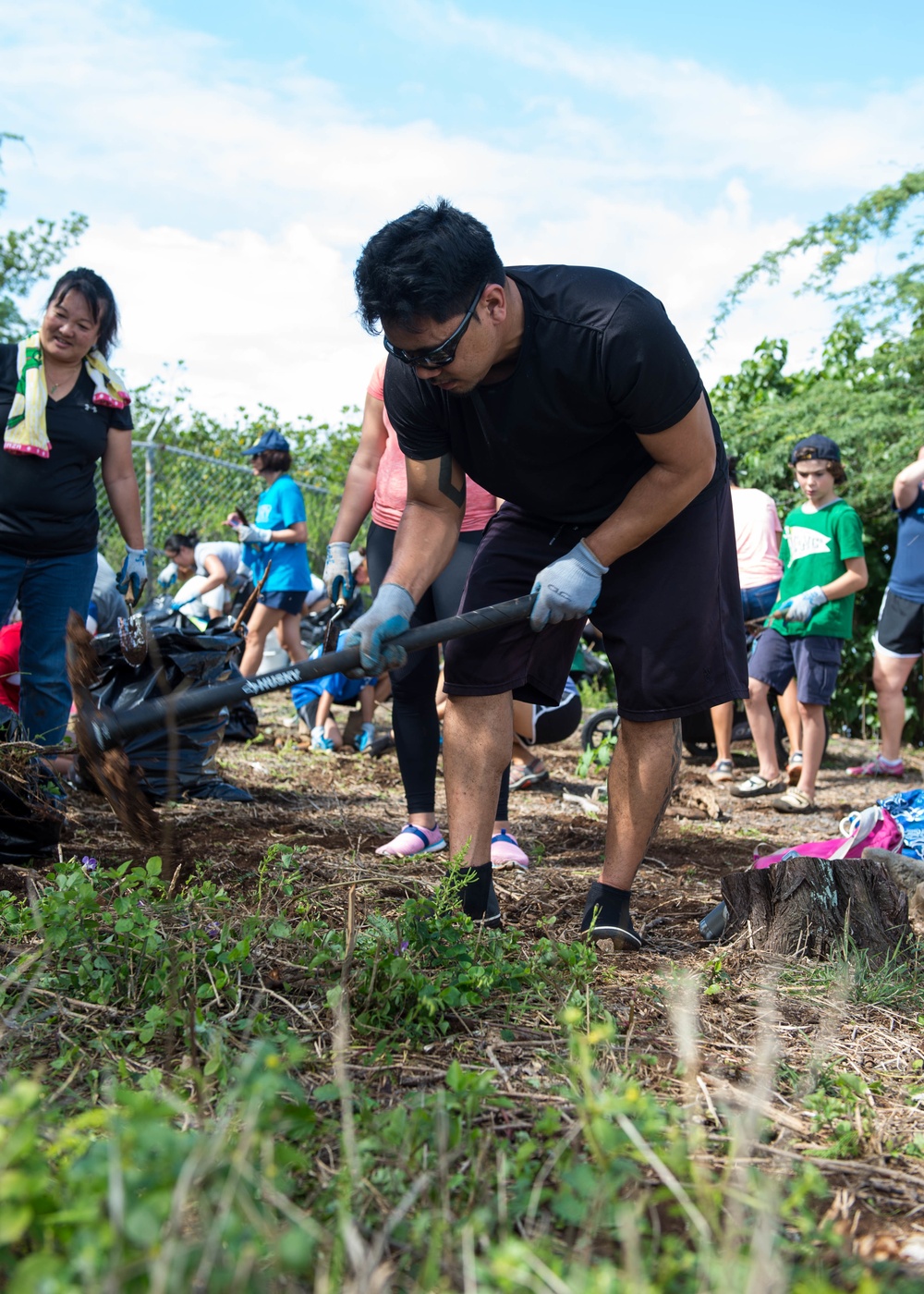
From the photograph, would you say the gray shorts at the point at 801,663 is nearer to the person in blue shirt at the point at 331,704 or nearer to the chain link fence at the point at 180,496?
the person in blue shirt at the point at 331,704

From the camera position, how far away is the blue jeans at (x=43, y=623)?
3.71m

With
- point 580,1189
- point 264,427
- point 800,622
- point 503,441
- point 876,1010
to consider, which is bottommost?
point 876,1010

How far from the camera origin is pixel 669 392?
7.45ft

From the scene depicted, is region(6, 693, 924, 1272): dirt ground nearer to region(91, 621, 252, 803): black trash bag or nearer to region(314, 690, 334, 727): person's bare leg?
region(91, 621, 252, 803): black trash bag

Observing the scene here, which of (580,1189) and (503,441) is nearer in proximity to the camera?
(580,1189)

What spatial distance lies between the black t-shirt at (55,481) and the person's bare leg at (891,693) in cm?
440

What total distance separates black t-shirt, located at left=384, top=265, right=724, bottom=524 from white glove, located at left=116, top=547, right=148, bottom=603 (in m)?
2.04

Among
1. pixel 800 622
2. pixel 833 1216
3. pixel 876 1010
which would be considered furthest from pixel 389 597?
pixel 800 622

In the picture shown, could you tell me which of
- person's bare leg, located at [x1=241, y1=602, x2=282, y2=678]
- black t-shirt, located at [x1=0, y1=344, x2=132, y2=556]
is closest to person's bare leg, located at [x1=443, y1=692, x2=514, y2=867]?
black t-shirt, located at [x1=0, y1=344, x2=132, y2=556]

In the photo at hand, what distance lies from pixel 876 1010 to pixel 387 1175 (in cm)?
132

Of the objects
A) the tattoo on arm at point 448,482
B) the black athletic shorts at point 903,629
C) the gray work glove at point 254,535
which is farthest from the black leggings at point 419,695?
the black athletic shorts at point 903,629

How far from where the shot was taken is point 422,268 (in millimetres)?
2135

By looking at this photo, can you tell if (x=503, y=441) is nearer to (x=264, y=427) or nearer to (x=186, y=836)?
(x=186, y=836)

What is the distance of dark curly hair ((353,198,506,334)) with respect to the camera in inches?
84.3
